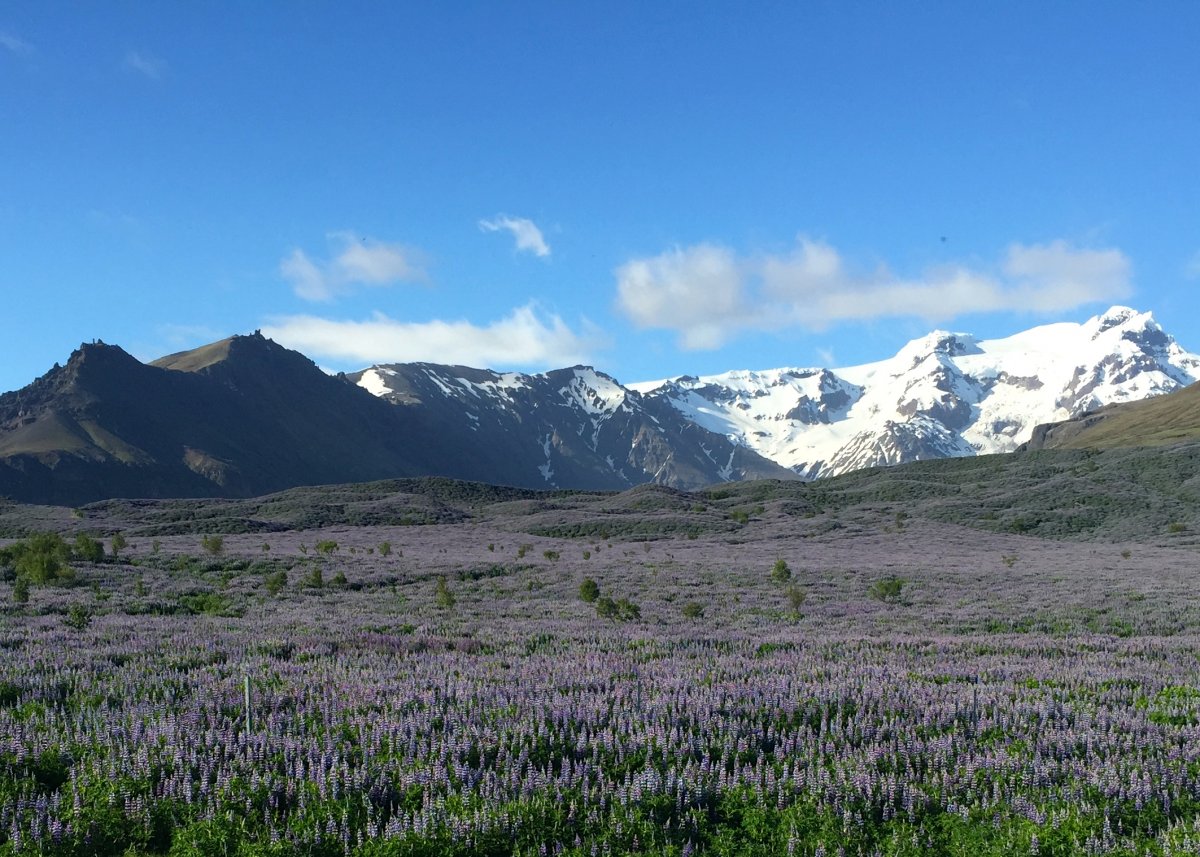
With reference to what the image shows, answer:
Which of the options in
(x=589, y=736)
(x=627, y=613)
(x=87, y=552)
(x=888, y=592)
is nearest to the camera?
Answer: (x=589, y=736)

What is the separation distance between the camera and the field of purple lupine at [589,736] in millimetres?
6250

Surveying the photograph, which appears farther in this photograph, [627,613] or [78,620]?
[627,613]

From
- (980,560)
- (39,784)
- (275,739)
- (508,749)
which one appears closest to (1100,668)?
(508,749)

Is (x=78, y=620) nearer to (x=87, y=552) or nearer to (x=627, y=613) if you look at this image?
(x=627, y=613)

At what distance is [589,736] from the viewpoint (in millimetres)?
8500

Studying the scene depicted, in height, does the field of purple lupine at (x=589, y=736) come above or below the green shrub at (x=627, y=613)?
above

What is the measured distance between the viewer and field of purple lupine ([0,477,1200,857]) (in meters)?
6.25

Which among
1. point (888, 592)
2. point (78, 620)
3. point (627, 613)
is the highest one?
point (78, 620)

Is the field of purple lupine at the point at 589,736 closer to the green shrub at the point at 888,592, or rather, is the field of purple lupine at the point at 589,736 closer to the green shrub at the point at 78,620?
the green shrub at the point at 78,620

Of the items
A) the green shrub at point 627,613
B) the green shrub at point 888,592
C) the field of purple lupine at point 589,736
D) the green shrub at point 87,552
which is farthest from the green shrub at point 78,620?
the green shrub at point 888,592

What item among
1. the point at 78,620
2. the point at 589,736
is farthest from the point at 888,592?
the point at 78,620

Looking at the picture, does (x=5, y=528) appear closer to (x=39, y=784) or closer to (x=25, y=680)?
(x=25, y=680)

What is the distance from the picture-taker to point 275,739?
8.00 metres

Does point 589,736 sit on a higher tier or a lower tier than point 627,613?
higher
